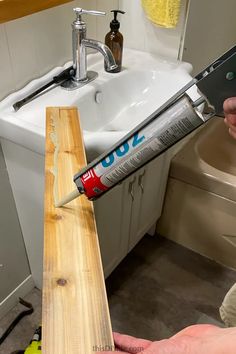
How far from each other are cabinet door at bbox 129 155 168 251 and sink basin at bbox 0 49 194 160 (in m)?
0.20

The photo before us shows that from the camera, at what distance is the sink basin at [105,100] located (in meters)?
0.83

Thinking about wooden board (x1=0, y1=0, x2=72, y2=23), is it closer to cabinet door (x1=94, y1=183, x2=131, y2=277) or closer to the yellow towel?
the yellow towel

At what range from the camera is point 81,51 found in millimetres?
950

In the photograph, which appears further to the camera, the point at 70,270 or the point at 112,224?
the point at 112,224

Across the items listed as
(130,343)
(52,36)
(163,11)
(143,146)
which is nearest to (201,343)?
(130,343)

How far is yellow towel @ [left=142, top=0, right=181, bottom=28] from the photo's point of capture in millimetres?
1051

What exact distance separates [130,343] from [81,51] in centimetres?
79

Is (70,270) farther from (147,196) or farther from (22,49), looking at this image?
(147,196)

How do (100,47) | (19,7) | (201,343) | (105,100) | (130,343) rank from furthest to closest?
(105,100) < (100,47) < (19,7) < (130,343) < (201,343)

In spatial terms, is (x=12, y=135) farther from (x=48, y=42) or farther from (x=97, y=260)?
(x=97, y=260)

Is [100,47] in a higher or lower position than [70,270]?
higher

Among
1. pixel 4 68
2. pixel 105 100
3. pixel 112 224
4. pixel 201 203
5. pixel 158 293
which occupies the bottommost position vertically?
pixel 158 293

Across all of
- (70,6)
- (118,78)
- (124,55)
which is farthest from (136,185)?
(70,6)

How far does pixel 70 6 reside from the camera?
0.99 metres
